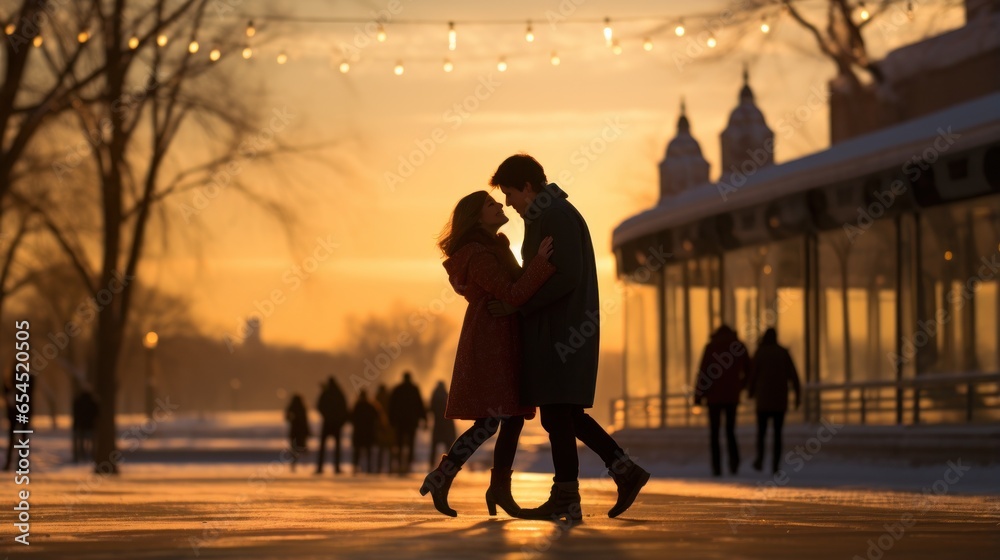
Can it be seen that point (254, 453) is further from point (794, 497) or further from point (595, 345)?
point (595, 345)

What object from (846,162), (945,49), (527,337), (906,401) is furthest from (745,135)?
(527,337)

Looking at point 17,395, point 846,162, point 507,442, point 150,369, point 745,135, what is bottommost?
point 507,442

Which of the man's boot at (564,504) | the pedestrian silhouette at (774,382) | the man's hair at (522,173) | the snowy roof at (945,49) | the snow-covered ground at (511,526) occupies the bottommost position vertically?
the snow-covered ground at (511,526)

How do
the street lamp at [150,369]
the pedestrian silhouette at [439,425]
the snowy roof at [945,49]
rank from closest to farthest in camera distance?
the pedestrian silhouette at [439,425] → the snowy roof at [945,49] → the street lamp at [150,369]

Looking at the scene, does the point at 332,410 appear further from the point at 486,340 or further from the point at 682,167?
the point at 486,340

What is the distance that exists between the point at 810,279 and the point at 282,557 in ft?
69.6

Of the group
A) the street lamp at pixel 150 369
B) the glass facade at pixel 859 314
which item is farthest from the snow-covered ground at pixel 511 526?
the street lamp at pixel 150 369

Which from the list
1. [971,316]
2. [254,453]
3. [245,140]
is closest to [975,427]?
[971,316]

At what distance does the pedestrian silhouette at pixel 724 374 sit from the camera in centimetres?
2178

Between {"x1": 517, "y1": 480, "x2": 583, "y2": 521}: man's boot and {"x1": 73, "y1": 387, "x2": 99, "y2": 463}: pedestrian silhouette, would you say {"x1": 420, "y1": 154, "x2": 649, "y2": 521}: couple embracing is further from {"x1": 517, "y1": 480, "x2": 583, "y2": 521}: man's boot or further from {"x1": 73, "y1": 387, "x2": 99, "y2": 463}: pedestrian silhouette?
{"x1": 73, "y1": 387, "x2": 99, "y2": 463}: pedestrian silhouette

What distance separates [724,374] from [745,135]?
24.7 metres

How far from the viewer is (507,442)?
10188mm

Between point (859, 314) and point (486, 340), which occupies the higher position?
point (859, 314)

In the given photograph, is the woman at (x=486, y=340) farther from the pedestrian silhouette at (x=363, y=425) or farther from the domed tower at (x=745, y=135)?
the domed tower at (x=745, y=135)
